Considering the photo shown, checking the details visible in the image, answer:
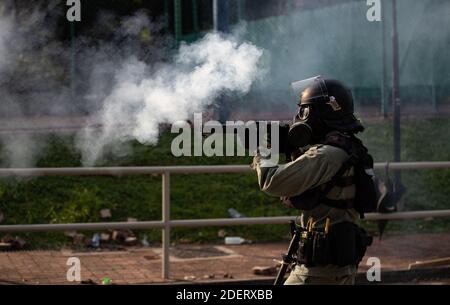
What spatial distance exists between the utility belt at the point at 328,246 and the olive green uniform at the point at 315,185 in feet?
0.13

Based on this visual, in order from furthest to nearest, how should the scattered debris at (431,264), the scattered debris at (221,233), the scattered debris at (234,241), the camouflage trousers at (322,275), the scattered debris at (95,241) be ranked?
the scattered debris at (221,233) → the scattered debris at (234,241) → the scattered debris at (95,241) → the scattered debris at (431,264) → the camouflage trousers at (322,275)

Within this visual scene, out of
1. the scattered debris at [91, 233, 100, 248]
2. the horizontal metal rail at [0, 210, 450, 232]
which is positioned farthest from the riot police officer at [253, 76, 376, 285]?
the scattered debris at [91, 233, 100, 248]

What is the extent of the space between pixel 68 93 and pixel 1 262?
2.61 m

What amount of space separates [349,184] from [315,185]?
22 cm

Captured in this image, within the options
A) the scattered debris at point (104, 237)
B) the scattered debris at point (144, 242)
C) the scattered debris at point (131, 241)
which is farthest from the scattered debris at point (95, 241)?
the scattered debris at point (144, 242)

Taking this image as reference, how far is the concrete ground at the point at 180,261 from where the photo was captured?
7574mm

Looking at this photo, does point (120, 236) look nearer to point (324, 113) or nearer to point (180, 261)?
point (180, 261)

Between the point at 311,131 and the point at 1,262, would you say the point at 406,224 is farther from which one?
the point at 311,131

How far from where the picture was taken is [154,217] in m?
10.4

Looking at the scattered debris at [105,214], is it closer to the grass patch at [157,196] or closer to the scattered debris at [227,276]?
the grass patch at [157,196]

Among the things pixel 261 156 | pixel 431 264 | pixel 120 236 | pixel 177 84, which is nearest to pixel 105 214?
pixel 120 236

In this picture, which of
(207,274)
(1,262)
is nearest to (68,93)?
(1,262)
